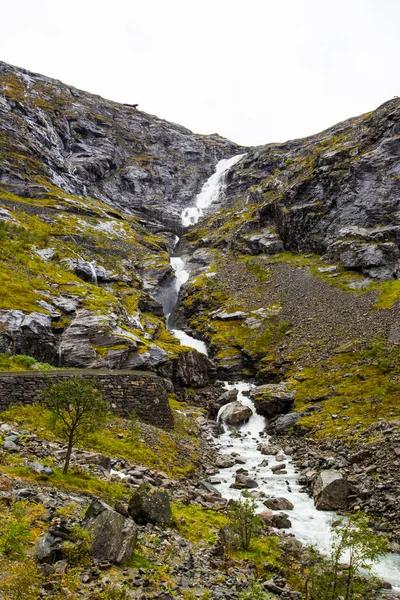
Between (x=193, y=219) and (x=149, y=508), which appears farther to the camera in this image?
(x=193, y=219)

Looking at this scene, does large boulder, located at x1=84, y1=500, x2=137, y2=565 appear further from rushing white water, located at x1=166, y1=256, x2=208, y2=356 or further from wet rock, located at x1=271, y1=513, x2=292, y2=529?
rushing white water, located at x1=166, y1=256, x2=208, y2=356

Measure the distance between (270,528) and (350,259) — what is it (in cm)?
6666

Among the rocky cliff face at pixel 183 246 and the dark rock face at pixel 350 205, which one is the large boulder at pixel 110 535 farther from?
the dark rock face at pixel 350 205

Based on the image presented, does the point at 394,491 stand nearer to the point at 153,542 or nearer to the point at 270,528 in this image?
the point at 270,528

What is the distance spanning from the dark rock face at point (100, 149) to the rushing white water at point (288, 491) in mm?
90721

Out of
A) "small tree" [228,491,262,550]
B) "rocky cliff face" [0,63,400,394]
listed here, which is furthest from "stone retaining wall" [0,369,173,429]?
"small tree" [228,491,262,550]

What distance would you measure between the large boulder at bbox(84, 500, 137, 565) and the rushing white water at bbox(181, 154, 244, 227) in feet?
430

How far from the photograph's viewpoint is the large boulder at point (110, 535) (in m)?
9.98

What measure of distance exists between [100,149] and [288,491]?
14990cm

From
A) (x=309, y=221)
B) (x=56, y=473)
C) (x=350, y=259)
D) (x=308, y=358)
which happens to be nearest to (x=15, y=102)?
(x=309, y=221)

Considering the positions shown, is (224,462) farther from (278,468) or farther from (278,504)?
(278,504)

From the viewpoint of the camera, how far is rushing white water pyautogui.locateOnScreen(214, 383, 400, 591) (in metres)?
15.4

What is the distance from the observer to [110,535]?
33.7 feet

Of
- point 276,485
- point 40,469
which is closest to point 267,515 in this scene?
point 276,485
